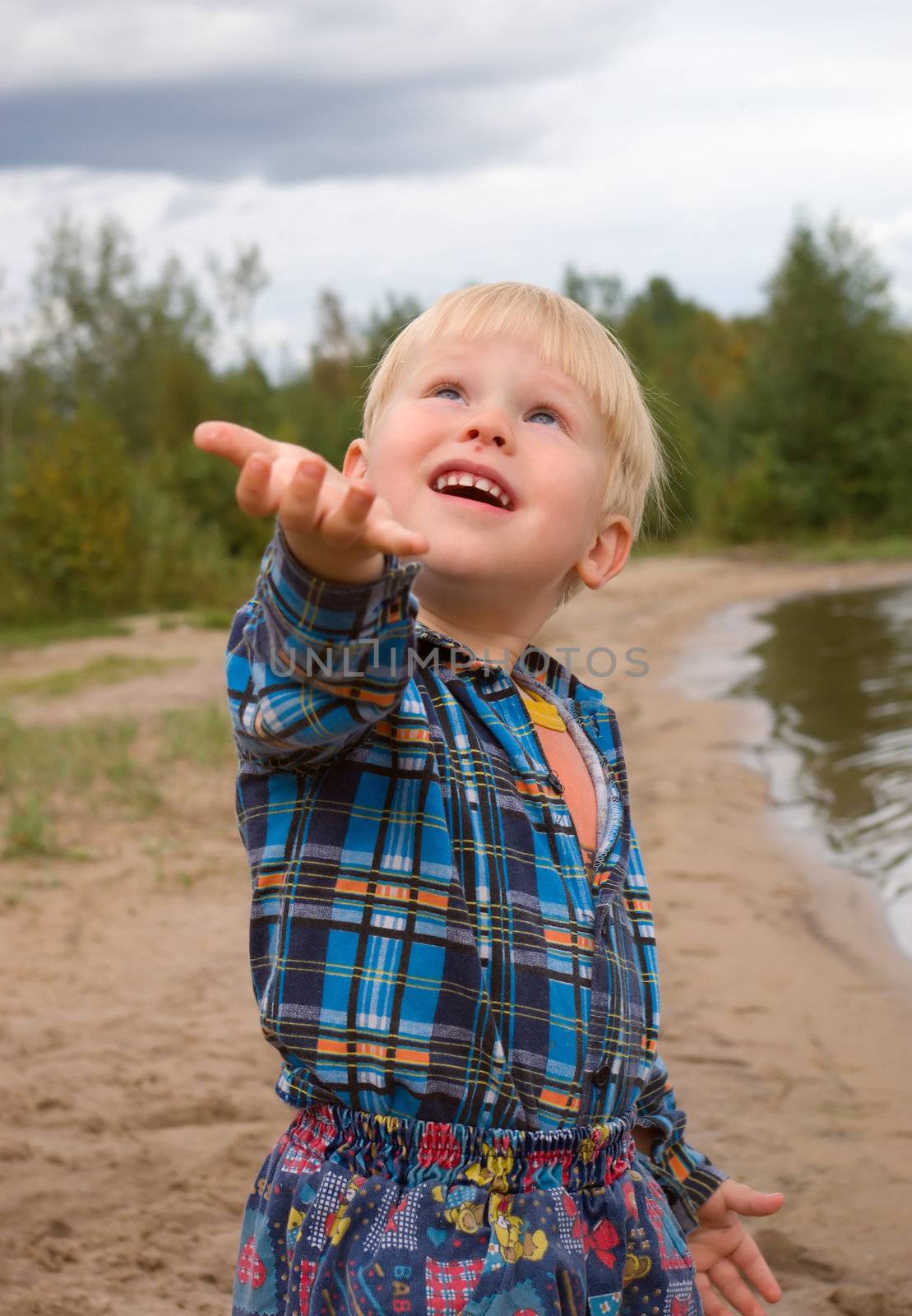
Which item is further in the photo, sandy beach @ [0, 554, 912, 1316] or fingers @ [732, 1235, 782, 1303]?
sandy beach @ [0, 554, 912, 1316]

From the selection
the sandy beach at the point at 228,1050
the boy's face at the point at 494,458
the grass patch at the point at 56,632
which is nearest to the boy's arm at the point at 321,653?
the boy's face at the point at 494,458

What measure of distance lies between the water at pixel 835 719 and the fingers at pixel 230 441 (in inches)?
129

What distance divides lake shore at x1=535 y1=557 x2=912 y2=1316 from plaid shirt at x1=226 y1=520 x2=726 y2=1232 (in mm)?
1097

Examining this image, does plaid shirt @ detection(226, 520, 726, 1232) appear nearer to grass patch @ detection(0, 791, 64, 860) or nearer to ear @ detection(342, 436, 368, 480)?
ear @ detection(342, 436, 368, 480)

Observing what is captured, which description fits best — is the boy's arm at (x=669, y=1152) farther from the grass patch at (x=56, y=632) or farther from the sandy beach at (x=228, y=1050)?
the grass patch at (x=56, y=632)

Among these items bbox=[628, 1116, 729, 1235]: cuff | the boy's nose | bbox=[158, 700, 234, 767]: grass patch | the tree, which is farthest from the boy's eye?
the tree

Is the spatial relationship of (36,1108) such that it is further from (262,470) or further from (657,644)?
(657,644)

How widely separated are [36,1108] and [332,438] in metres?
27.2

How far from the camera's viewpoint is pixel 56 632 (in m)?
13.4

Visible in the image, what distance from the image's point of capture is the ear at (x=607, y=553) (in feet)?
5.96

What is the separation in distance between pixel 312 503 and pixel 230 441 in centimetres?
9

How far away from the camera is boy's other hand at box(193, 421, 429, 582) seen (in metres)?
1.10

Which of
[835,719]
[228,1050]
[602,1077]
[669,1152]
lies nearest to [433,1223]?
[602,1077]

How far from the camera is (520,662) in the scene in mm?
1781
